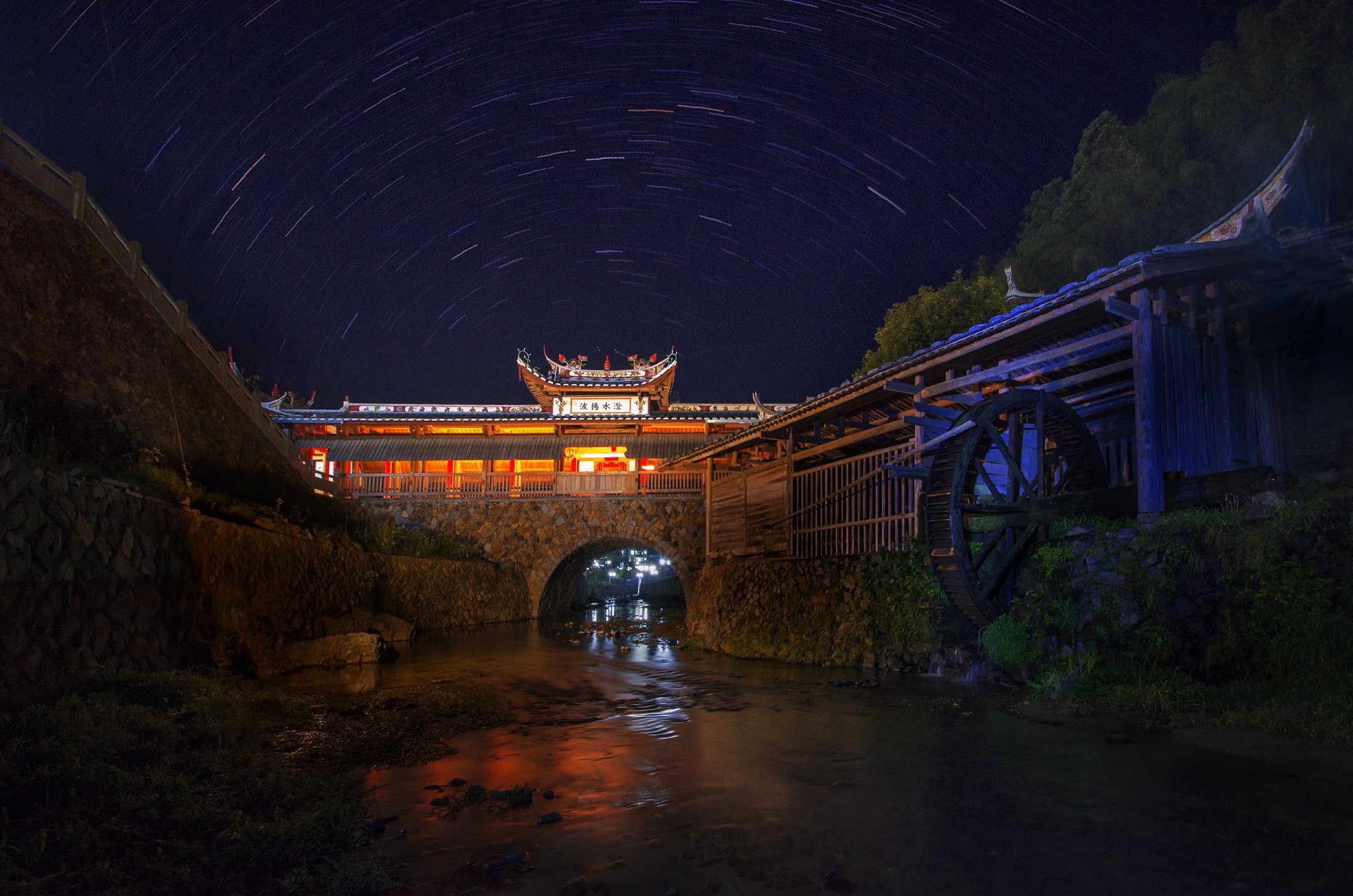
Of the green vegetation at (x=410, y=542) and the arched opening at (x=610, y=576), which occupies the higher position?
the green vegetation at (x=410, y=542)

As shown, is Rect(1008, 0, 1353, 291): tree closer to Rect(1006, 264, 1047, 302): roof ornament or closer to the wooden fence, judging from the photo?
Rect(1006, 264, 1047, 302): roof ornament

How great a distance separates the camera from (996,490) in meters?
9.42

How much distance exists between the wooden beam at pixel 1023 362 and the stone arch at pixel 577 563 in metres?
13.4

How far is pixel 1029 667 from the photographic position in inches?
325

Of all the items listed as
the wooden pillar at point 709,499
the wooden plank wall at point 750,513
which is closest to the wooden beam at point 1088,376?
the wooden plank wall at point 750,513

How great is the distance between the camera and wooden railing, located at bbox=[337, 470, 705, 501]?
24297mm

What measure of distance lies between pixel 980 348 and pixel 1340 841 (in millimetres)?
6236

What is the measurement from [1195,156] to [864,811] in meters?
25.9

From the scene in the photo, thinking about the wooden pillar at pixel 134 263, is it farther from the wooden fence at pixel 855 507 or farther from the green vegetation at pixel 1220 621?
the green vegetation at pixel 1220 621

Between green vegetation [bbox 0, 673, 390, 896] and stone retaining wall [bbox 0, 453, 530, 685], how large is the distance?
2.98ft

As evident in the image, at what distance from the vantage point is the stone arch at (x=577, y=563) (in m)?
23.3

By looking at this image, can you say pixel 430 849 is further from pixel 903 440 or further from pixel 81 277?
pixel 81 277

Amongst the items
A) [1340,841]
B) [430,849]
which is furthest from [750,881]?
[1340,841]

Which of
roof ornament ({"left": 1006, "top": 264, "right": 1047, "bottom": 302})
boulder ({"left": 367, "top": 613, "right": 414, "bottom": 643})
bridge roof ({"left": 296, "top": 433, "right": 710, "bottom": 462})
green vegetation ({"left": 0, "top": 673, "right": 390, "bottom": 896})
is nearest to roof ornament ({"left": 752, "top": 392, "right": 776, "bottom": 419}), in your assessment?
bridge roof ({"left": 296, "top": 433, "right": 710, "bottom": 462})
